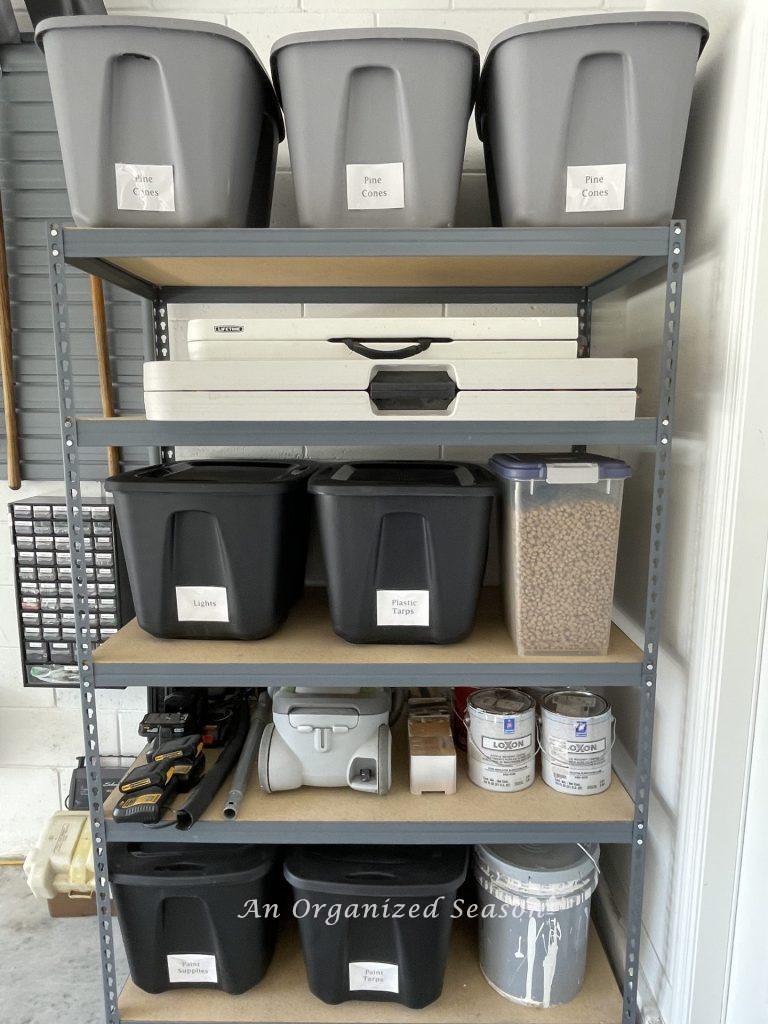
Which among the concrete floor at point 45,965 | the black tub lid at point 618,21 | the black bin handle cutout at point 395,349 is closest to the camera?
the black tub lid at point 618,21

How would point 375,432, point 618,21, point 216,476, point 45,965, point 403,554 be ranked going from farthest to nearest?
1. point 45,965
2. point 216,476
3. point 403,554
4. point 375,432
5. point 618,21

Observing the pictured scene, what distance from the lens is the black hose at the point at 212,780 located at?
47.8 inches

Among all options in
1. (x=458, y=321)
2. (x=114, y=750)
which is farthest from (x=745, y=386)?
(x=114, y=750)

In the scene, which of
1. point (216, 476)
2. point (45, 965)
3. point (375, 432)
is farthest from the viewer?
point (45, 965)

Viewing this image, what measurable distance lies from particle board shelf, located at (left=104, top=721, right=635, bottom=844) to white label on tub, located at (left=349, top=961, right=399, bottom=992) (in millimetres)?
274

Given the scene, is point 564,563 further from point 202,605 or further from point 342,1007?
point 342,1007

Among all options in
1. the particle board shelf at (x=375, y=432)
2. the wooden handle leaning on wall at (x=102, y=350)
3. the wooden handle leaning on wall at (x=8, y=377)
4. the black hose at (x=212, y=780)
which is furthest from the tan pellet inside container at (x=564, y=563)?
the wooden handle leaning on wall at (x=8, y=377)

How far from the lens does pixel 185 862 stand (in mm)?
1293

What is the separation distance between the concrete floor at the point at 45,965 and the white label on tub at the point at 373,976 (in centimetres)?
58

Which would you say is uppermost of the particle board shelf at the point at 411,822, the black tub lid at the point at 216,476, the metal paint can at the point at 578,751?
the black tub lid at the point at 216,476

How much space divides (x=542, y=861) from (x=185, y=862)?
68 centimetres

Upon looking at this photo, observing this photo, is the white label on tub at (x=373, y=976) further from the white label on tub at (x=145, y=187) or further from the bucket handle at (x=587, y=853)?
the white label on tub at (x=145, y=187)

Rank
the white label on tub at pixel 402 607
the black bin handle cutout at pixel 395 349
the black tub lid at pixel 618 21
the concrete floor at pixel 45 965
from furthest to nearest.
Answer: the concrete floor at pixel 45 965 < the white label on tub at pixel 402 607 < the black bin handle cutout at pixel 395 349 < the black tub lid at pixel 618 21

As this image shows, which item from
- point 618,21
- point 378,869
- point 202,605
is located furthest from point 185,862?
point 618,21
